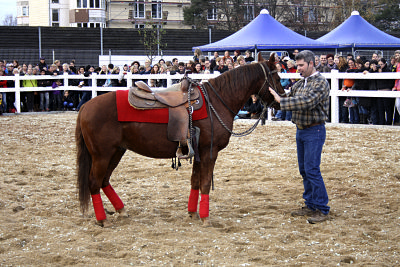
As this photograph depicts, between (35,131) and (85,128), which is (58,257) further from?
(35,131)

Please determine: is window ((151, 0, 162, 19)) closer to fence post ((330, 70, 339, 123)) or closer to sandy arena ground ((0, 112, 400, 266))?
fence post ((330, 70, 339, 123))

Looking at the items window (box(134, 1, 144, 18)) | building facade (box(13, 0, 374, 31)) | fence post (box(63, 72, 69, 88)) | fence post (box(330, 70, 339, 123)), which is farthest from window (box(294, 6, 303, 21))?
fence post (box(330, 70, 339, 123))

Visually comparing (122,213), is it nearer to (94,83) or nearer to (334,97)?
(334,97)

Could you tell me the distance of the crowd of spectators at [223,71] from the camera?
1209 centimetres

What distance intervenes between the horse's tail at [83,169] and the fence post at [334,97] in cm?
859

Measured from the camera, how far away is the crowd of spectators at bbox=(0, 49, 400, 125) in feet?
39.7

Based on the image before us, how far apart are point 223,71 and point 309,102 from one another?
8.90 meters

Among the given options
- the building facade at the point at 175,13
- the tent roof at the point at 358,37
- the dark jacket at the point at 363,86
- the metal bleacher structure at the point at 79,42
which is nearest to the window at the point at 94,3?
the building facade at the point at 175,13

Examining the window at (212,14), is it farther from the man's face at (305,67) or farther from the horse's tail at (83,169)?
the horse's tail at (83,169)

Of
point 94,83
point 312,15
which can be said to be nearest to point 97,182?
point 94,83

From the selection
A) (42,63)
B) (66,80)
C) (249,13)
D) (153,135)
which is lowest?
(153,135)

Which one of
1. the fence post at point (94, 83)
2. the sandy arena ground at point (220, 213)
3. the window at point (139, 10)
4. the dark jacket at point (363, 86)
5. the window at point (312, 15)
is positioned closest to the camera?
the sandy arena ground at point (220, 213)

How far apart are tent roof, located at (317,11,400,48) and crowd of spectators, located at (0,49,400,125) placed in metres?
2.05

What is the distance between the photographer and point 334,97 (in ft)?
41.2
